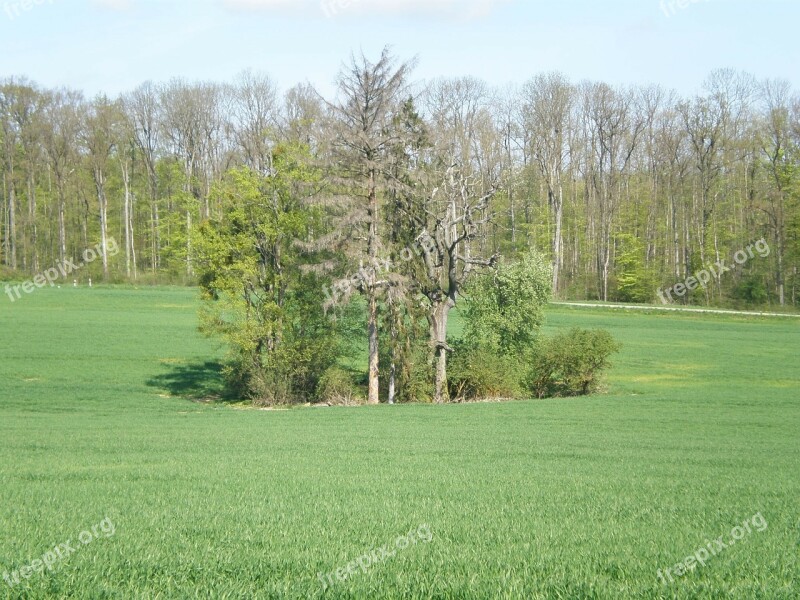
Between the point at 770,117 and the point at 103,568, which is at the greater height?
the point at 770,117

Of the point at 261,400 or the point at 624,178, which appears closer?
the point at 261,400

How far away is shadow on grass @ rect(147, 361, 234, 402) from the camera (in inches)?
1463

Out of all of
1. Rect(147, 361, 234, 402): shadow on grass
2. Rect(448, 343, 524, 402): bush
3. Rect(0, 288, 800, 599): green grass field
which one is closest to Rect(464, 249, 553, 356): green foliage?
Rect(448, 343, 524, 402): bush

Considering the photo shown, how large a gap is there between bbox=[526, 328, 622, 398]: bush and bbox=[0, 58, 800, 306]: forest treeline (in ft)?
121

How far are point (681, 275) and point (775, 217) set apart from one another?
35.9 feet

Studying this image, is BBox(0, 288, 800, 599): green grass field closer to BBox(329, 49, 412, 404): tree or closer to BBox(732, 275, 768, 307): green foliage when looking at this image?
BBox(329, 49, 412, 404): tree

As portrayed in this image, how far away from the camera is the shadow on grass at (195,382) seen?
37.2 m

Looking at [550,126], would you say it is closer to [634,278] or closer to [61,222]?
[634,278]

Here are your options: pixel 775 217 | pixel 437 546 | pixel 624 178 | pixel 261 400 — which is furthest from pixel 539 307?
Result: pixel 624 178

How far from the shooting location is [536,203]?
82.6 metres

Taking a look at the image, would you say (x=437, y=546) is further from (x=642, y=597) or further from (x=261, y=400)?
(x=261, y=400)

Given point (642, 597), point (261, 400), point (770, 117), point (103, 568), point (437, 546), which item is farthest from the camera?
point (770, 117)

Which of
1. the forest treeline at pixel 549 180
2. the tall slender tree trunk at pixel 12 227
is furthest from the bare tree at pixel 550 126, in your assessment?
the tall slender tree trunk at pixel 12 227

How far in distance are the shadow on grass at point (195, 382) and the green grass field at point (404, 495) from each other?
2454 mm
